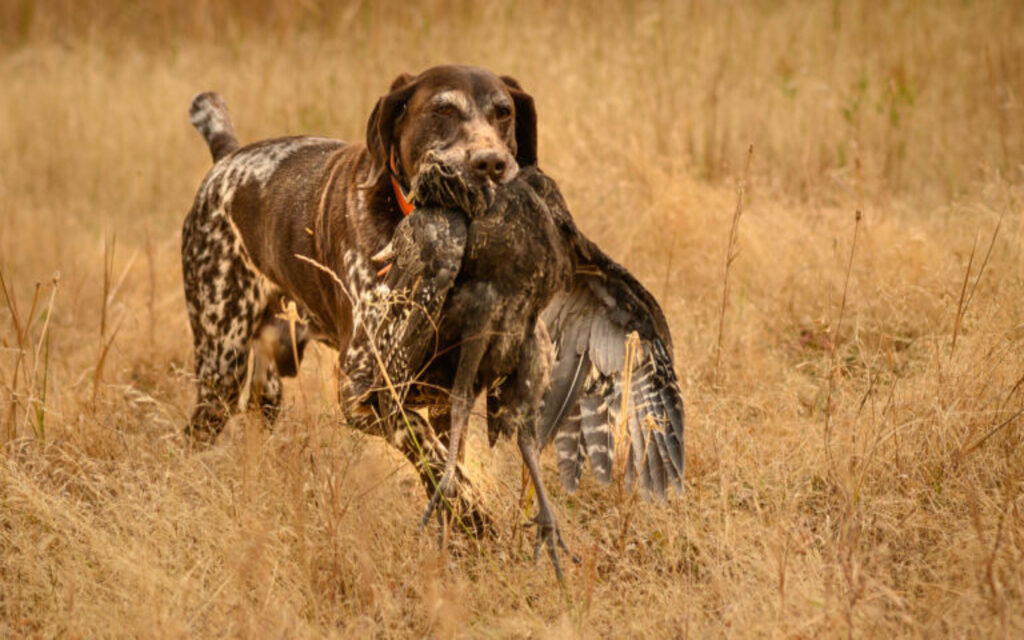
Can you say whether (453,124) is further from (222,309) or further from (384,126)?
(222,309)

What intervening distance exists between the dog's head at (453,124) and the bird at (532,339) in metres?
0.50

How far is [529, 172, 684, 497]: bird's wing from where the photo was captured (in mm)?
2637

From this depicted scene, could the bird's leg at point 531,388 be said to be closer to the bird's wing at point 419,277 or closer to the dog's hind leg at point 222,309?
the bird's wing at point 419,277

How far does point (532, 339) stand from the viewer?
2498 mm

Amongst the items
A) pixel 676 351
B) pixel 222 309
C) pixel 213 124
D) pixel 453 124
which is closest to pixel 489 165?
pixel 453 124

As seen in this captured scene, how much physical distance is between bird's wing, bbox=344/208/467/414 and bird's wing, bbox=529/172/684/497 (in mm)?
358

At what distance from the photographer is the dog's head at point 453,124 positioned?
10.0ft

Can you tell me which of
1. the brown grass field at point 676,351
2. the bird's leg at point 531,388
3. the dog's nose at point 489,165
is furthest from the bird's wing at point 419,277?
the dog's nose at point 489,165

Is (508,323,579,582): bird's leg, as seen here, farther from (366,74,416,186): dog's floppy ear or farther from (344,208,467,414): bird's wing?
(366,74,416,186): dog's floppy ear

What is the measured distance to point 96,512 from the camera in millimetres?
3381

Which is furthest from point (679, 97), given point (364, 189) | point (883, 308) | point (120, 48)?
point (120, 48)

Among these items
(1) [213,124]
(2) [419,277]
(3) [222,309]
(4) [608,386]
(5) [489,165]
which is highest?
(5) [489,165]

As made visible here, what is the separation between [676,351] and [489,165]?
1.39m

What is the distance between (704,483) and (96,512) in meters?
1.77
